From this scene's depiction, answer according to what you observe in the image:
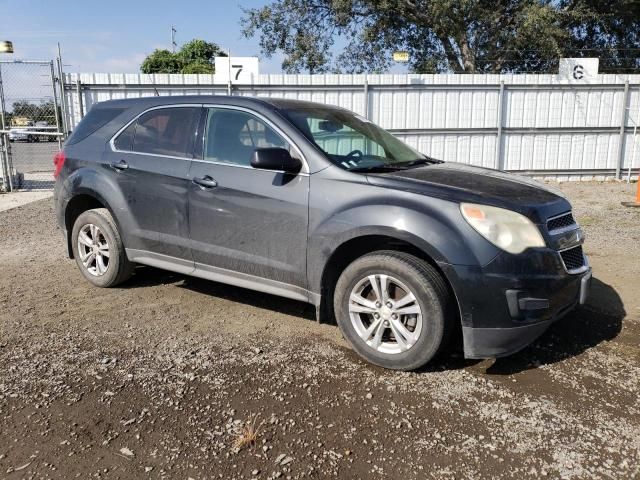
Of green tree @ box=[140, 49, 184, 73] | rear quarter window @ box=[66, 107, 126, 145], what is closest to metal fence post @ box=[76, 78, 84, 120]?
rear quarter window @ box=[66, 107, 126, 145]

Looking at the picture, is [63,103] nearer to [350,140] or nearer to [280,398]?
[350,140]

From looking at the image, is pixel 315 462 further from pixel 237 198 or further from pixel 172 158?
pixel 172 158

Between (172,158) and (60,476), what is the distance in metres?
2.67

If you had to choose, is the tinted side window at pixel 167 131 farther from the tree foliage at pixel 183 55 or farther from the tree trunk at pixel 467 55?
the tree foliage at pixel 183 55

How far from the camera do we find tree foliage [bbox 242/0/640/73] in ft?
59.0

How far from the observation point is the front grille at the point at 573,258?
140 inches

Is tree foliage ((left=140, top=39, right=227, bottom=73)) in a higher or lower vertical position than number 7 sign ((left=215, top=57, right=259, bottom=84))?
higher

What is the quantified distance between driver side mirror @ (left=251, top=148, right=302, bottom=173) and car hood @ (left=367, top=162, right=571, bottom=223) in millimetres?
551

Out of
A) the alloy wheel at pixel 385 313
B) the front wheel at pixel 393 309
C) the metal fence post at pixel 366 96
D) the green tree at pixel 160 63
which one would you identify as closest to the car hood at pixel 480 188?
the front wheel at pixel 393 309

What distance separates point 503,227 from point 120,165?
10.8 feet

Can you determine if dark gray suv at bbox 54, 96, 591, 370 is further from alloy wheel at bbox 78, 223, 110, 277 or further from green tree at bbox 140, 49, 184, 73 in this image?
green tree at bbox 140, 49, 184, 73

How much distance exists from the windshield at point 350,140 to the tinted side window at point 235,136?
0.22m

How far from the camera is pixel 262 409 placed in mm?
3178

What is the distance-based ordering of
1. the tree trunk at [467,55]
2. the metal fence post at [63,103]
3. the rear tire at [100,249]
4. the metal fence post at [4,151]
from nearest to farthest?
the rear tire at [100,249] < the metal fence post at [4,151] < the metal fence post at [63,103] < the tree trunk at [467,55]
